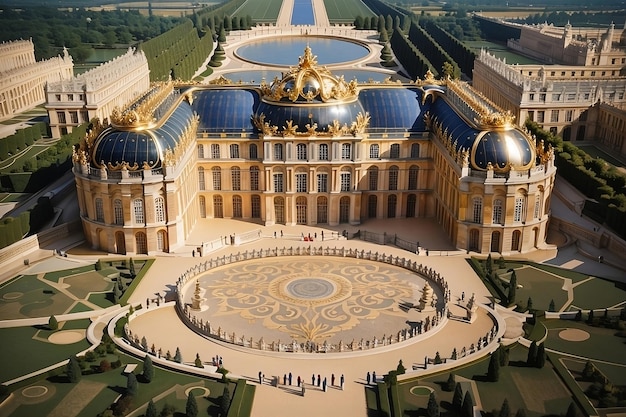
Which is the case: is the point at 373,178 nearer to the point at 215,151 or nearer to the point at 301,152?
the point at 301,152

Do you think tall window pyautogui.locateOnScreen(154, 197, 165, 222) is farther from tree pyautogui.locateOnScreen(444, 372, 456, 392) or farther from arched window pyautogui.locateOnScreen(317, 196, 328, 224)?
tree pyautogui.locateOnScreen(444, 372, 456, 392)

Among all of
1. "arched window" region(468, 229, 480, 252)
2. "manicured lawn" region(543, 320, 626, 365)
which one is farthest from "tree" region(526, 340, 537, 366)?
"arched window" region(468, 229, 480, 252)

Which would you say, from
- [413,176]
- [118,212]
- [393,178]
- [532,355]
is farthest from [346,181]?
[532,355]

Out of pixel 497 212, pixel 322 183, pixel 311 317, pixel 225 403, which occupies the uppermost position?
pixel 322 183

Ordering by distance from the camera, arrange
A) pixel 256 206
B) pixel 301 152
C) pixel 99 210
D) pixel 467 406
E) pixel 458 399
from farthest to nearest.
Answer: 1. pixel 256 206
2. pixel 301 152
3. pixel 99 210
4. pixel 458 399
5. pixel 467 406

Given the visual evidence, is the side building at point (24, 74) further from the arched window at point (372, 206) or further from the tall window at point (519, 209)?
the tall window at point (519, 209)

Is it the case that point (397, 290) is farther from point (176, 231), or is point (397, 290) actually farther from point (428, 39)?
point (428, 39)

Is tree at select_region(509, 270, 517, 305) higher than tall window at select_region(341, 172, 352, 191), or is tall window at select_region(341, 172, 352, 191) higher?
tall window at select_region(341, 172, 352, 191)
